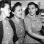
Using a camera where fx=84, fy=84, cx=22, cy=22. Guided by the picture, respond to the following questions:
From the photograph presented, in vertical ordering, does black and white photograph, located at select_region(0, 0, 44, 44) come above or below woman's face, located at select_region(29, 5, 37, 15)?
below

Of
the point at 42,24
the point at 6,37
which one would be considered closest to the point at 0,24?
the point at 6,37

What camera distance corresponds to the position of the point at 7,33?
1.78ft

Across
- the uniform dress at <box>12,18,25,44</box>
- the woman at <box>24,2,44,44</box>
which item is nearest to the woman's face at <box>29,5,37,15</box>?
the woman at <box>24,2,44,44</box>

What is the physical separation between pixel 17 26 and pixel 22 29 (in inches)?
1.8

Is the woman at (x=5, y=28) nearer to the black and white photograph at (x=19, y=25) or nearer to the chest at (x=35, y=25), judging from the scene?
the black and white photograph at (x=19, y=25)

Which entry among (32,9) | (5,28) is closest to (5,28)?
(5,28)

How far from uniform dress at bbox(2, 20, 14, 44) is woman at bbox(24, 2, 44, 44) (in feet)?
0.44

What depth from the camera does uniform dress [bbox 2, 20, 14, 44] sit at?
0.53 meters

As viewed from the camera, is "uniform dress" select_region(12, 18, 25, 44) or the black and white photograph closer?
the black and white photograph

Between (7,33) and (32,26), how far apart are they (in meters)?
0.21

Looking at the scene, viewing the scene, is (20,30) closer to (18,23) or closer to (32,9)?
(18,23)

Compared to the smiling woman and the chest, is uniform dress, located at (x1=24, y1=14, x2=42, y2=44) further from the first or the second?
the smiling woman

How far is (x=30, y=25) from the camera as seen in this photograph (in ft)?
2.09

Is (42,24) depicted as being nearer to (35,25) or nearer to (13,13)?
(35,25)
